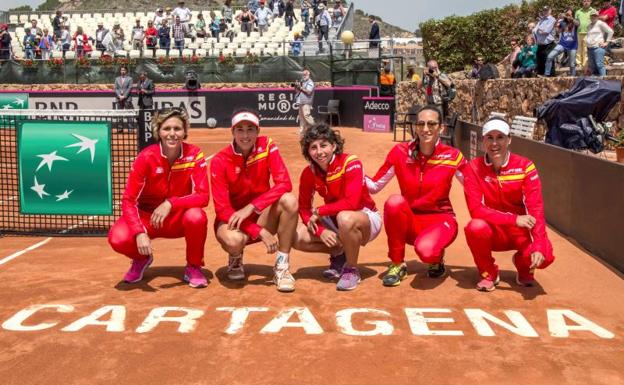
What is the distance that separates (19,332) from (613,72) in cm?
1525

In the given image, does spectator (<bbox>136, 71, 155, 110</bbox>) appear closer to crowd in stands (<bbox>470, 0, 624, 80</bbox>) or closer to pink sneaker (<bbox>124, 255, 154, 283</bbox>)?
crowd in stands (<bbox>470, 0, 624, 80</bbox>)

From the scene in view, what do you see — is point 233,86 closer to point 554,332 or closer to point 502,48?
point 502,48

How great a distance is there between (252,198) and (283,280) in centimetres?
78

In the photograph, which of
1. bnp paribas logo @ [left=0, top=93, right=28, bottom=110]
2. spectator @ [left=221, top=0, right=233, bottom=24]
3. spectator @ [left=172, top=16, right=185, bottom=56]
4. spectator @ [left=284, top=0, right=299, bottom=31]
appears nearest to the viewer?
bnp paribas logo @ [left=0, top=93, right=28, bottom=110]

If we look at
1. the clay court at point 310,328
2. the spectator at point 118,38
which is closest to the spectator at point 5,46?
the spectator at point 118,38


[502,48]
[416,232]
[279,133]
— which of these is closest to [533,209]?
[416,232]

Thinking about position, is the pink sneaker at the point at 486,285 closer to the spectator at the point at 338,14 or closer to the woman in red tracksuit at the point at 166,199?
the woman in red tracksuit at the point at 166,199

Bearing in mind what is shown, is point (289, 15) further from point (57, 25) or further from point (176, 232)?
point (176, 232)

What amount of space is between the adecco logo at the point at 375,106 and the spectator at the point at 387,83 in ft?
3.25

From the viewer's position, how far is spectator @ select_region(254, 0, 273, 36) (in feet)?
113

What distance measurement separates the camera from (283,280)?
607 cm

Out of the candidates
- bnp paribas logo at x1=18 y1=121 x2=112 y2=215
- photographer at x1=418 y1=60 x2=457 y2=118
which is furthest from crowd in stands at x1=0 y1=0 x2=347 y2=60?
bnp paribas logo at x1=18 y1=121 x2=112 y2=215

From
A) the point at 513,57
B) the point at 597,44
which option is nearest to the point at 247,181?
the point at 597,44

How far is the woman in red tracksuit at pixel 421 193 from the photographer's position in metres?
6.15
